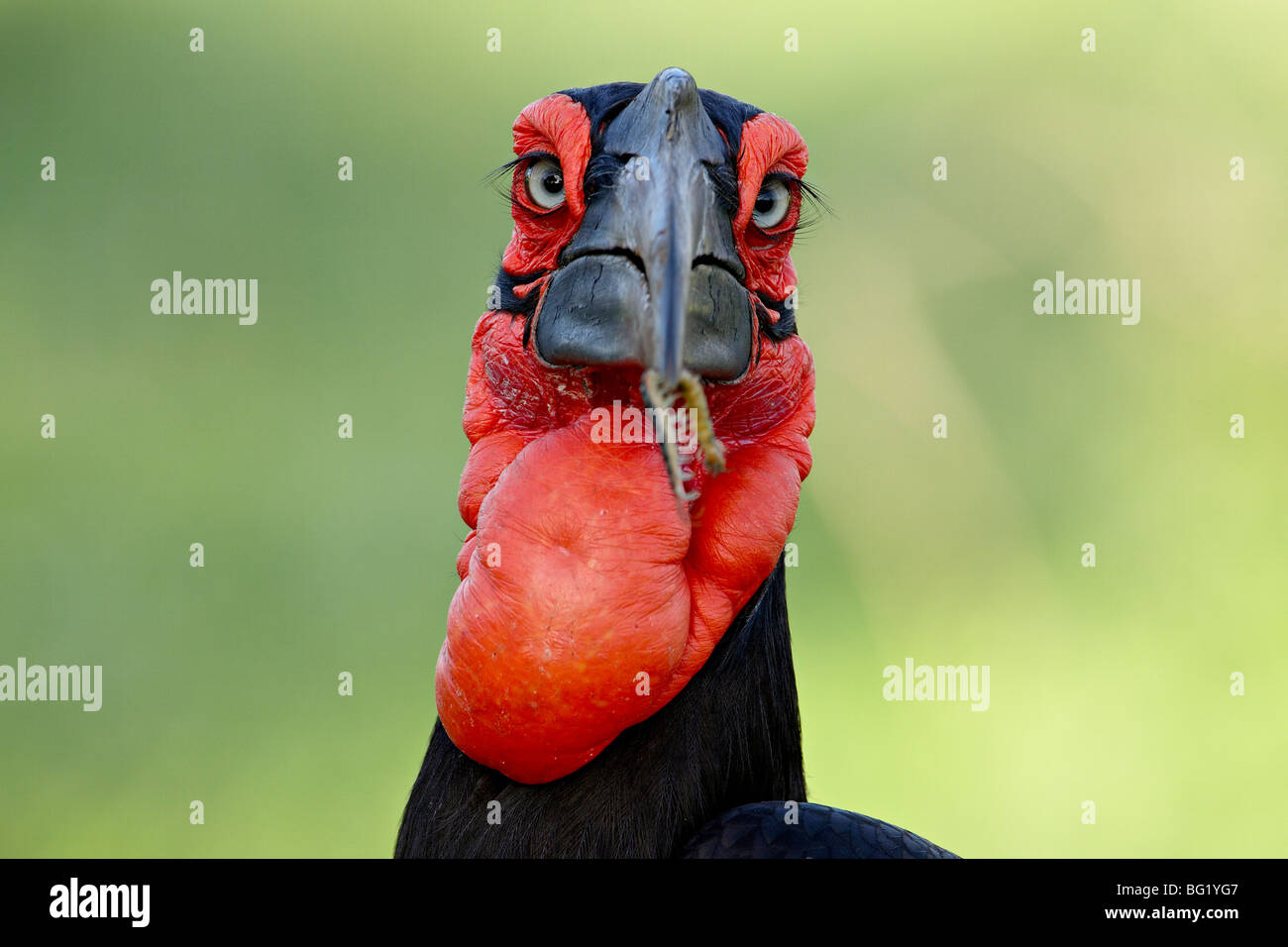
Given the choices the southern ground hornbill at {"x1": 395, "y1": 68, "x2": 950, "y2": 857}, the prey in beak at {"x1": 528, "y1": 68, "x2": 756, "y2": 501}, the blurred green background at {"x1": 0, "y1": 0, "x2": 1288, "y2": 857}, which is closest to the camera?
the prey in beak at {"x1": 528, "y1": 68, "x2": 756, "y2": 501}

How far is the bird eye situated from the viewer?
2.30 m

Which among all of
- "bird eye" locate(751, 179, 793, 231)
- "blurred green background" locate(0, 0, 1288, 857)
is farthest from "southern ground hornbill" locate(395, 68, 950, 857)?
"blurred green background" locate(0, 0, 1288, 857)

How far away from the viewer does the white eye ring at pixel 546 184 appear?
2.29 metres

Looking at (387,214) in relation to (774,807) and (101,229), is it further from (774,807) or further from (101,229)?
(774,807)

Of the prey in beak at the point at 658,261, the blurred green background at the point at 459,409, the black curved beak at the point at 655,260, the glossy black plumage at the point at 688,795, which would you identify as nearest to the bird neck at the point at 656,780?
the glossy black plumage at the point at 688,795

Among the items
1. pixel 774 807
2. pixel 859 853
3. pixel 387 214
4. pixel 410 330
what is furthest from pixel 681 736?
pixel 387 214

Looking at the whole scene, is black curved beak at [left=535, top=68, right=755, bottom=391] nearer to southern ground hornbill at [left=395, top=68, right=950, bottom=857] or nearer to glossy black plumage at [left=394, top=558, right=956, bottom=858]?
southern ground hornbill at [left=395, top=68, right=950, bottom=857]

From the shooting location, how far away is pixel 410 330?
608 cm

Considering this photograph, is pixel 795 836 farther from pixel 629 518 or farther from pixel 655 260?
pixel 655 260

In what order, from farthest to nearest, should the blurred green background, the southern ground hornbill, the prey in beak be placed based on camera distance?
the blurred green background → the southern ground hornbill → the prey in beak

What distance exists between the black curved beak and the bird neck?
605 mm

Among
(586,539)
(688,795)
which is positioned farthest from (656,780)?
(586,539)

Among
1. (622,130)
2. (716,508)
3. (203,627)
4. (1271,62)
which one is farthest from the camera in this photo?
(1271,62)

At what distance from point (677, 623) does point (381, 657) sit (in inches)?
154
